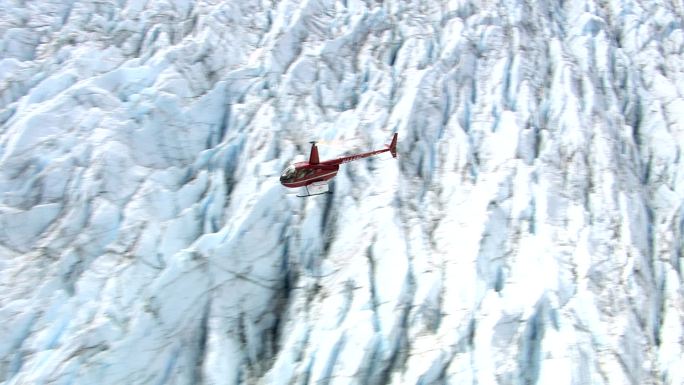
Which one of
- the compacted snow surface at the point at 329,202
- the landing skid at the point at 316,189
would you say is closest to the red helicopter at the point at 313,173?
the landing skid at the point at 316,189

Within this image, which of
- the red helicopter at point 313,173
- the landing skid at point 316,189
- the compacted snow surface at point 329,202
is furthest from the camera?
the landing skid at point 316,189

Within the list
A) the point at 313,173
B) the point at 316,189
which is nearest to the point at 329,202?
the point at 316,189

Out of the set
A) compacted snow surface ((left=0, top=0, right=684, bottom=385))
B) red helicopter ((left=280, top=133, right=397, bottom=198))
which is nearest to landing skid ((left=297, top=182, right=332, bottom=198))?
red helicopter ((left=280, top=133, right=397, bottom=198))

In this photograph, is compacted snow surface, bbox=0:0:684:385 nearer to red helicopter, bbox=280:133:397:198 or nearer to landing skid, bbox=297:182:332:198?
landing skid, bbox=297:182:332:198

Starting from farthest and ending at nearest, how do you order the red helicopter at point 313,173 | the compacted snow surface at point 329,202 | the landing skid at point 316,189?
the landing skid at point 316,189 → the red helicopter at point 313,173 → the compacted snow surface at point 329,202

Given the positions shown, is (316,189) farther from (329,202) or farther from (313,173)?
(313,173)

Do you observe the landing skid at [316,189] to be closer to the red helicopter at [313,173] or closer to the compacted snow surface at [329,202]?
the red helicopter at [313,173]
